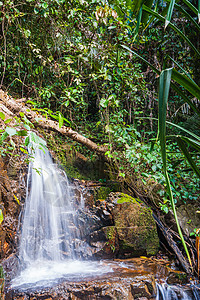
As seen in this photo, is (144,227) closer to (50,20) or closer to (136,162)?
(136,162)

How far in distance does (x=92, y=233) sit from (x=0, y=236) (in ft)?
4.82

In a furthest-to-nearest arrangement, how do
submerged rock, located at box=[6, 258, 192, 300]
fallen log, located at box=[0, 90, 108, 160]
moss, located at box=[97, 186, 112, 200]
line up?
moss, located at box=[97, 186, 112, 200] < fallen log, located at box=[0, 90, 108, 160] < submerged rock, located at box=[6, 258, 192, 300]

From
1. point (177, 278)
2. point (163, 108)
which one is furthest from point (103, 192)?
point (163, 108)

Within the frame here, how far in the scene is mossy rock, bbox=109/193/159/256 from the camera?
353 centimetres

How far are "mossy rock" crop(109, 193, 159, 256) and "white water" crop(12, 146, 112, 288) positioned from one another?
0.61 metres

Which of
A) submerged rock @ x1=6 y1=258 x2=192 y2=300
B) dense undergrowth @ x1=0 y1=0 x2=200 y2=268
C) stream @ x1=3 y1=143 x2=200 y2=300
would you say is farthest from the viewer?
dense undergrowth @ x1=0 y1=0 x2=200 y2=268

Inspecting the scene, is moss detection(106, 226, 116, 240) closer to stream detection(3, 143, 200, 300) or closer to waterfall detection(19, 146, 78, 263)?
stream detection(3, 143, 200, 300)

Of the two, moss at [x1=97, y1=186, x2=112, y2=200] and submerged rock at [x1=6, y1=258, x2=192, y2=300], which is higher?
moss at [x1=97, y1=186, x2=112, y2=200]

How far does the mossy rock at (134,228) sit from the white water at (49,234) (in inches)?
24.1

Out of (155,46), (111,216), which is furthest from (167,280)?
(155,46)

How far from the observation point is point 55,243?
3.45 metres

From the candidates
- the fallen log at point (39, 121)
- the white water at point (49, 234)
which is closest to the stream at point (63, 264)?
the white water at point (49, 234)

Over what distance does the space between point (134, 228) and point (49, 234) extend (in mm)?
1465

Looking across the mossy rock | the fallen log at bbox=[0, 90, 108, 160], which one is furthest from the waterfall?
the mossy rock
